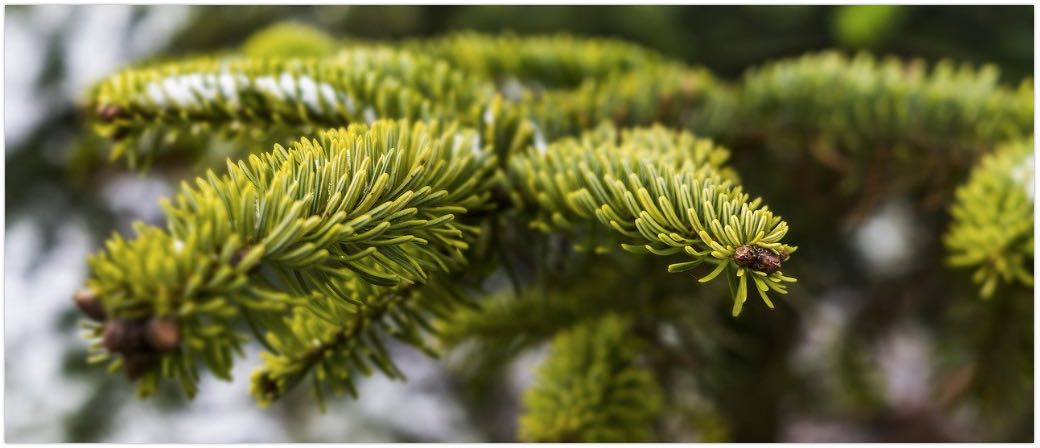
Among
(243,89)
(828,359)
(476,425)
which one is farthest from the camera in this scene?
(476,425)

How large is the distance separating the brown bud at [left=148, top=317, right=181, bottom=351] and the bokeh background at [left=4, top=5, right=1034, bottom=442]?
668mm

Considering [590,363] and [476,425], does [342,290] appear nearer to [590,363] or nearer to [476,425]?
[590,363]

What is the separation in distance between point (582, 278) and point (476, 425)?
561 mm

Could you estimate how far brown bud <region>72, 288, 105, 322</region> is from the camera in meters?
0.22

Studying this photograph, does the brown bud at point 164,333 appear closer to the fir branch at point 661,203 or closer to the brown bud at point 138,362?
the brown bud at point 138,362

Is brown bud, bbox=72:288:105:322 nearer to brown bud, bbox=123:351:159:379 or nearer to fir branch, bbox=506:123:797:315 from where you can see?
brown bud, bbox=123:351:159:379

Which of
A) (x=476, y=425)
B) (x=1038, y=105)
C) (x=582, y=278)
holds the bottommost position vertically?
(x=476, y=425)

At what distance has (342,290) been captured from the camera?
11.7 inches

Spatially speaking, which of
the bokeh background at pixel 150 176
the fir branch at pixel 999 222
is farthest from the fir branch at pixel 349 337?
the bokeh background at pixel 150 176

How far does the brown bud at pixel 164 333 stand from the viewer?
0.72ft

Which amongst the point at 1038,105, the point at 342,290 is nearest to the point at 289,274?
the point at 342,290

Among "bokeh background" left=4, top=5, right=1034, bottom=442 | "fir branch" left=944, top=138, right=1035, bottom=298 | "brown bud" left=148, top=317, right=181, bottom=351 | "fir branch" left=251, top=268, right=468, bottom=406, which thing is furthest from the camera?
"bokeh background" left=4, top=5, right=1034, bottom=442

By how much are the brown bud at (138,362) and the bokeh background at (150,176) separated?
654mm

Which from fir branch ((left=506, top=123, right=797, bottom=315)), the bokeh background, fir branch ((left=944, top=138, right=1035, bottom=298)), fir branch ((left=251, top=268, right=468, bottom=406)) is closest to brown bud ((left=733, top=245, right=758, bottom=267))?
fir branch ((left=506, top=123, right=797, bottom=315))
